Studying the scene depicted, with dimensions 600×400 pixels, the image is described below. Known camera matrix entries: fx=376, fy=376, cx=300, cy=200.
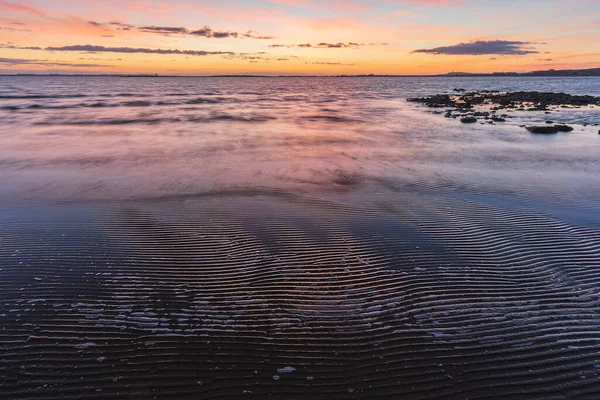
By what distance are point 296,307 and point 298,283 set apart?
781 millimetres

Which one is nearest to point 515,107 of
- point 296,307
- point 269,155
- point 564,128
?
point 564,128

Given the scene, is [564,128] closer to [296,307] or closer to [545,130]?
[545,130]

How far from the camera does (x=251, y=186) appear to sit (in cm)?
1379

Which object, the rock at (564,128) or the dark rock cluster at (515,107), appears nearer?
the rock at (564,128)

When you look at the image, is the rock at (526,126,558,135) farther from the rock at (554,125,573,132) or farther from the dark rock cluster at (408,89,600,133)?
the rock at (554,125,573,132)

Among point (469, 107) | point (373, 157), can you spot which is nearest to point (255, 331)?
point (373, 157)

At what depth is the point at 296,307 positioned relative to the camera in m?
6.52

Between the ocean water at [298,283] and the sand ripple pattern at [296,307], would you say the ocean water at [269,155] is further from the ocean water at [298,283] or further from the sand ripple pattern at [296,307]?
the sand ripple pattern at [296,307]

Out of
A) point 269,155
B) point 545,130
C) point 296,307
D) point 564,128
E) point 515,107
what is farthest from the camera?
point 515,107

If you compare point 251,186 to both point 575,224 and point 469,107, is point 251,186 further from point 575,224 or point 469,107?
point 469,107

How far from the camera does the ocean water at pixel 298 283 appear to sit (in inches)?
201

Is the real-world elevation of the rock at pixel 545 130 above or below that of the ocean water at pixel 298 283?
Result: above

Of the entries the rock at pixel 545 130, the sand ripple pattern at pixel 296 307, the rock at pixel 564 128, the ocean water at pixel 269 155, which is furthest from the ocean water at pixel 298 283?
the rock at pixel 564 128

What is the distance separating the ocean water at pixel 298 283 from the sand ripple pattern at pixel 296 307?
0.11 ft
